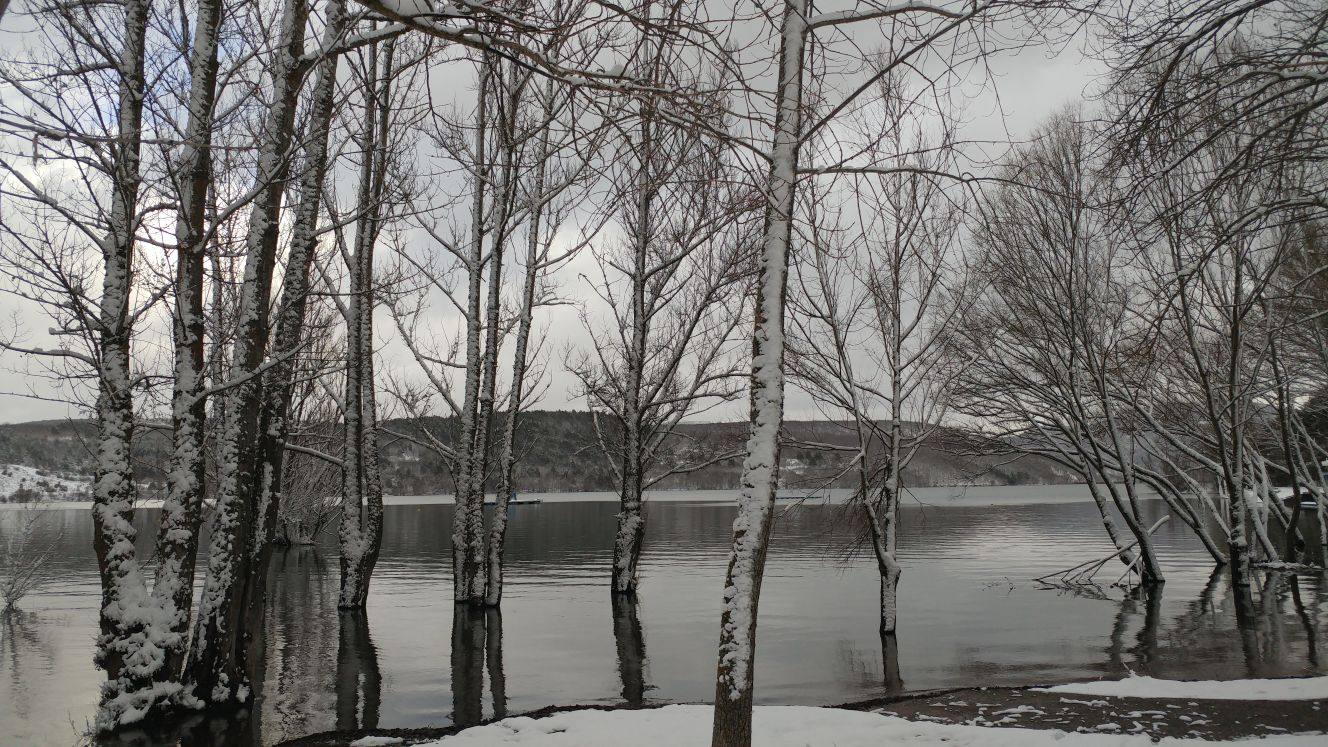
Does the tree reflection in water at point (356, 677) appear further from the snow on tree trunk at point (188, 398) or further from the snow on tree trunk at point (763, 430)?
the snow on tree trunk at point (763, 430)

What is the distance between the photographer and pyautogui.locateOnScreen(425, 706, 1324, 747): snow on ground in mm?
7590

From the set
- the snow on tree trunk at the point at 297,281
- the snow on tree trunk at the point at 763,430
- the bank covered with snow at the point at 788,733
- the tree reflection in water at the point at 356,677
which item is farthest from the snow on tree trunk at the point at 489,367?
the snow on tree trunk at the point at 763,430

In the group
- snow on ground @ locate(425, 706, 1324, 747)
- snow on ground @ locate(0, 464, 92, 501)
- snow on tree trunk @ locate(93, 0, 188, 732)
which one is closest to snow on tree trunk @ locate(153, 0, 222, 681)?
snow on tree trunk @ locate(93, 0, 188, 732)

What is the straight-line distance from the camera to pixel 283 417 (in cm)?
1102

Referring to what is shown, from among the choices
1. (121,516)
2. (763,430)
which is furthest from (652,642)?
(763,430)

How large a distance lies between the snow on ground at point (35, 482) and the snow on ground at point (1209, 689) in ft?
493

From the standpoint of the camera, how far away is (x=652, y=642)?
Answer: 1616 centimetres

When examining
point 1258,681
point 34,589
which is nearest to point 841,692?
point 1258,681

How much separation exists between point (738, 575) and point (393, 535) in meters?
48.6

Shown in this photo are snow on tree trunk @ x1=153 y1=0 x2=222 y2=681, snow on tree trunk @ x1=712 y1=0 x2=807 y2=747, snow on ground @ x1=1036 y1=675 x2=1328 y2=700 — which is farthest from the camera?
snow on ground @ x1=1036 y1=675 x2=1328 y2=700

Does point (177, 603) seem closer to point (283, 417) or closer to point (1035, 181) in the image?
point (283, 417)

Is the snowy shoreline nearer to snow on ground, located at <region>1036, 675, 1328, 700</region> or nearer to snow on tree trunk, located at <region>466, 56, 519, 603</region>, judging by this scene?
snow on ground, located at <region>1036, 675, 1328, 700</region>

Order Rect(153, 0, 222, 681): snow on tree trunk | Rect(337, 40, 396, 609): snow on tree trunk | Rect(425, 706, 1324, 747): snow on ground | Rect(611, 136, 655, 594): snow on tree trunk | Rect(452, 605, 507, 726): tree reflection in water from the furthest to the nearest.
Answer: Rect(611, 136, 655, 594): snow on tree trunk
Rect(337, 40, 396, 609): snow on tree trunk
Rect(452, 605, 507, 726): tree reflection in water
Rect(153, 0, 222, 681): snow on tree trunk
Rect(425, 706, 1324, 747): snow on ground

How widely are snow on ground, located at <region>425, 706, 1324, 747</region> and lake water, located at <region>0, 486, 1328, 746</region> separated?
8.06 ft
